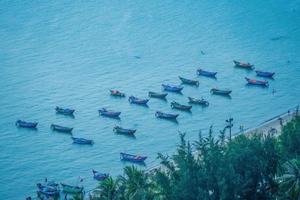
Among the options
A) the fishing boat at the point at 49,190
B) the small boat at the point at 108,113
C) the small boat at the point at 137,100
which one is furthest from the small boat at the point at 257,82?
the fishing boat at the point at 49,190

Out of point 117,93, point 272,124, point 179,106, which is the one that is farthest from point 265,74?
point 117,93

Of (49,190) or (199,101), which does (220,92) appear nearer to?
(199,101)

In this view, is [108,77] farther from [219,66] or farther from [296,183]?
[296,183]

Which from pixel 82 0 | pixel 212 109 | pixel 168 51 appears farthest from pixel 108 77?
pixel 82 0

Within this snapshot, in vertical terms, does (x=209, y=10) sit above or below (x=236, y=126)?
above

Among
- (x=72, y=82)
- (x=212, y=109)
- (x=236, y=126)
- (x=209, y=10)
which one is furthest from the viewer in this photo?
(x=209, y=10)

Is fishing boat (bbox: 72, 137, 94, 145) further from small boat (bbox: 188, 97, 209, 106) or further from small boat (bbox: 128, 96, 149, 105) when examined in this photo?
small boat (bbox: 188, 97, 209, 106)
